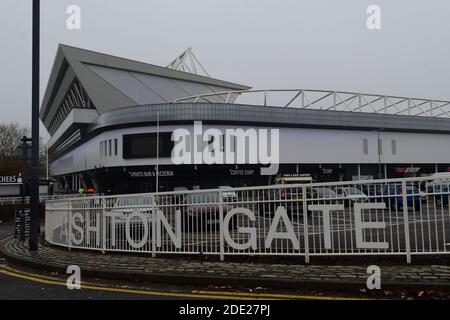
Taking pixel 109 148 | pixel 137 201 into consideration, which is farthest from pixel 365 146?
pixel 137 201

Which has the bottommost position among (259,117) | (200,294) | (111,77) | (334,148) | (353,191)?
(200,294)

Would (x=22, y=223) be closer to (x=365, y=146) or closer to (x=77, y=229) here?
(x=77, y=229)

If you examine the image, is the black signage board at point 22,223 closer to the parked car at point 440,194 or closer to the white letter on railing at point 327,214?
the white letter on railing at point 327,214

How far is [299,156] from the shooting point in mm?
58938

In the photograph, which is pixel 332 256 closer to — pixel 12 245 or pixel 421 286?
pixel 421 286

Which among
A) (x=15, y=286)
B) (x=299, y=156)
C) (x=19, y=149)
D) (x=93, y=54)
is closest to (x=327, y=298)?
(x=15, y=286)

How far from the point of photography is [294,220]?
8.77 meters

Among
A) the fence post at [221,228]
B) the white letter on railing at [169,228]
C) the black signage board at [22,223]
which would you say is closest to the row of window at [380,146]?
the black signage board at [22,223]

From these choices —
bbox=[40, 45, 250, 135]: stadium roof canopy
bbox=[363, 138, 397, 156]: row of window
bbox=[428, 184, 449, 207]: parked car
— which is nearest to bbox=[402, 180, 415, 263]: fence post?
bbox=[428, 184, 449, 207]: parked car

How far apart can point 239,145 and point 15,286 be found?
4716cm

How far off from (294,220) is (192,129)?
150ft

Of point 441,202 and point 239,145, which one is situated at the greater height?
point 239,145

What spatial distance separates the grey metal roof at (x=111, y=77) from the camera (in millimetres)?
66750

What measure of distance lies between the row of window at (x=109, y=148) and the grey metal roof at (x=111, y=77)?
9.63 meters
